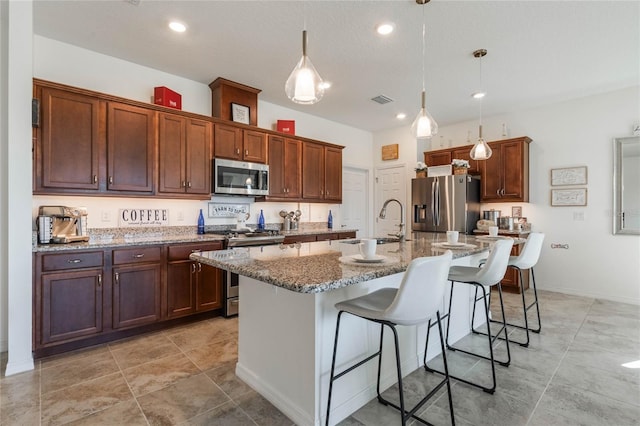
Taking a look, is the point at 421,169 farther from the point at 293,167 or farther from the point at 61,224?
the point at 61,224

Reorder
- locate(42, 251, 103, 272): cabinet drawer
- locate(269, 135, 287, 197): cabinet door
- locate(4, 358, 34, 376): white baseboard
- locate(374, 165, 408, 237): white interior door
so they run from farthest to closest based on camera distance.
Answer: locate(374, 165, 408, 237): white interior door < locate(269, 135, 287, 197): cabinet door < locate(42, 251, 103, 272): cabinet drawer < locate(4, 358, 34, 376): white baseboard

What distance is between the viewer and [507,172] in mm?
4660

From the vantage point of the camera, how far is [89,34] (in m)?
2.79

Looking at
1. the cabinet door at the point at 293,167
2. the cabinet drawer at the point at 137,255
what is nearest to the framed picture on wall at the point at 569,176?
the cabinet door at the point at 293,167

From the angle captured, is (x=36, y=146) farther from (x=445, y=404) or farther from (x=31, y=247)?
(x=445, y=404)

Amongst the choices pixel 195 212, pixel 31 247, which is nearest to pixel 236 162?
pixel 195 212

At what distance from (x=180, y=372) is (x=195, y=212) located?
1.99 meters

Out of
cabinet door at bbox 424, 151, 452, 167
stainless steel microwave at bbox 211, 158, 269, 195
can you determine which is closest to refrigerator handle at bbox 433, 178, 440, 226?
cabinet door at bbox 424, 151, 452, 167

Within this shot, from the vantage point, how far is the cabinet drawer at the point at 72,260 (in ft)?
7.80

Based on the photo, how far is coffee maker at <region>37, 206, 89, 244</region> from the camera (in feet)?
8.30

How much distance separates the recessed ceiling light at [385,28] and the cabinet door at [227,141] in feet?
6.45

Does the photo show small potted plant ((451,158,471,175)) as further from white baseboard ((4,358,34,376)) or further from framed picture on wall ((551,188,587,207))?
white baseboard ((4,358,34,376))

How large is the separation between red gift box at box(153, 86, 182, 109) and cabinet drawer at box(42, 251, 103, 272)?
167 cm

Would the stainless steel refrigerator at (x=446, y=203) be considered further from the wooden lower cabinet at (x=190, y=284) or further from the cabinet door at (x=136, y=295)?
the cabinet door at (x=136, y=295)
